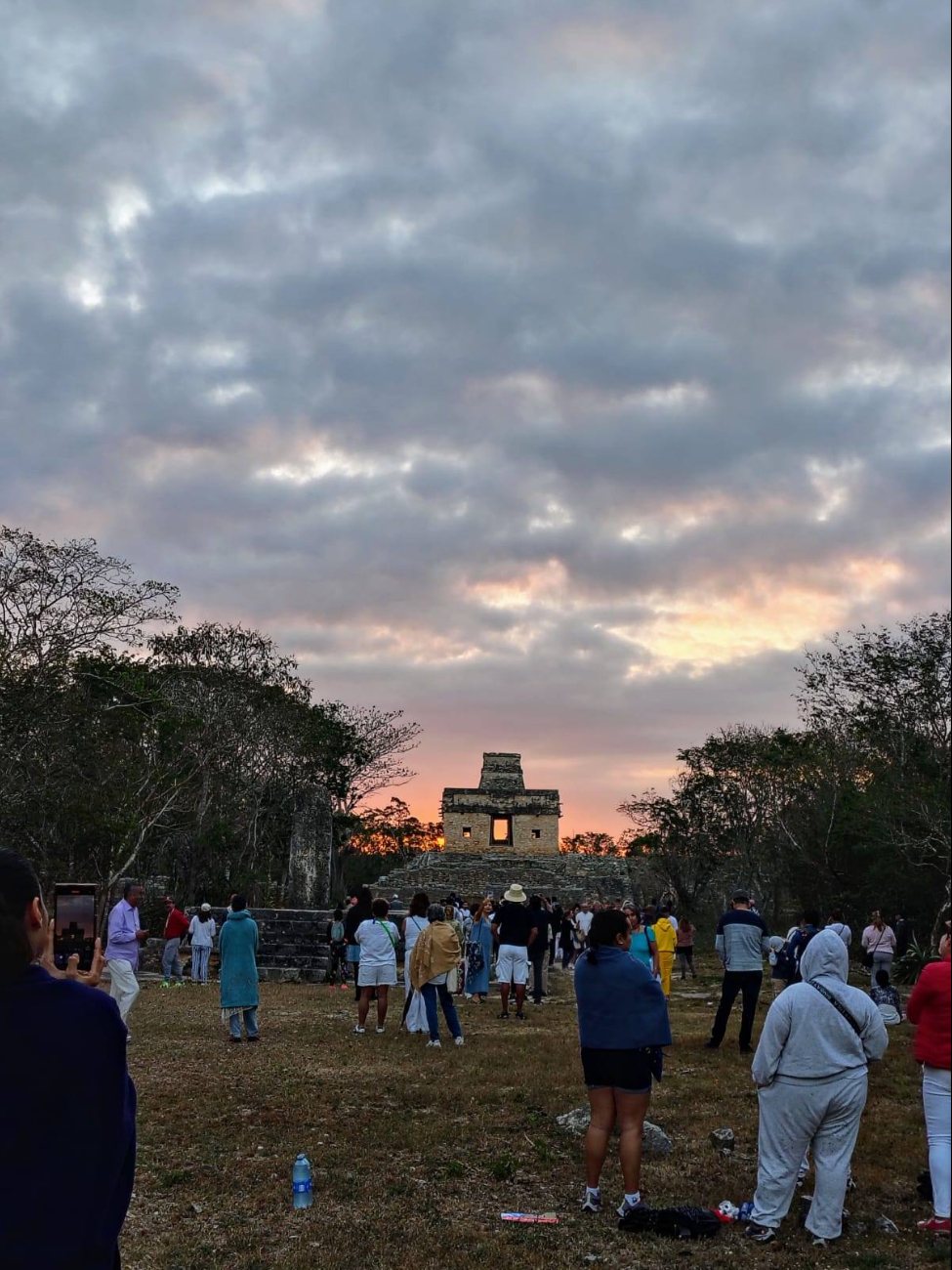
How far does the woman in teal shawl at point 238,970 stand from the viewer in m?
10.8

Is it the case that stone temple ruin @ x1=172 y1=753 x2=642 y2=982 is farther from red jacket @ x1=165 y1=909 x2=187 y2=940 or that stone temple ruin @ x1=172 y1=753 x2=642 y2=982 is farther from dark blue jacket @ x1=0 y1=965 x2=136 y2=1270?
dark blue jacket @ x1=0 y1=965 x2=136 y2=1270

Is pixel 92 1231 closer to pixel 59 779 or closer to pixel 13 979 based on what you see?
pixel 13 979

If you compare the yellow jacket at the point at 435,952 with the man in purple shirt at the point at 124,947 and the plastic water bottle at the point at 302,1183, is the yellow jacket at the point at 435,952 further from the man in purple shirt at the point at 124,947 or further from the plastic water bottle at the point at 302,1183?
the plastic water bottle at the point at 302,1183

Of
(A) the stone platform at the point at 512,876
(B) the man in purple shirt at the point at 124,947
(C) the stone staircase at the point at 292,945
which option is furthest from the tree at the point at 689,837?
(B) the man in purple shirt at the point at 124,947

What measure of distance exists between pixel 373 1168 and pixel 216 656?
87.8ft

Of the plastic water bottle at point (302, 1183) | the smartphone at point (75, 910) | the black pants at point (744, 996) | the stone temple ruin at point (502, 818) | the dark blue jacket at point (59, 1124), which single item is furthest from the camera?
the stone temple ruin at point (502, 818)

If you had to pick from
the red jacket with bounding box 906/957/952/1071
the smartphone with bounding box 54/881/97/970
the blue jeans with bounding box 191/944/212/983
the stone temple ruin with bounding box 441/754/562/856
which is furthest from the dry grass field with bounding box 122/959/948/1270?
the stone temple ruin with bounding box 441/754/562/856

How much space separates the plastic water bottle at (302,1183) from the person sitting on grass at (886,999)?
3969mm

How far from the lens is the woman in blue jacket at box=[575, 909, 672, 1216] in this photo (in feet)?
18.0

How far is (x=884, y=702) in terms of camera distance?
26031 mm

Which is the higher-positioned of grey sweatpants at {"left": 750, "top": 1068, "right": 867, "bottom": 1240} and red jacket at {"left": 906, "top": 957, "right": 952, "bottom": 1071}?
red jacket at {"left": 906, "top": 957, "right": 952, "bottom": 1071}

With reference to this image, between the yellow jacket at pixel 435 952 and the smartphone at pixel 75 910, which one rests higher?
the smartphone at pixel 75 910

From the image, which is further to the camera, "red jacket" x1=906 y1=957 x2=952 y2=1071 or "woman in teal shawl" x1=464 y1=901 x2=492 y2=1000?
"woman in teal shawl" x1=464 y1=901 x2=492 y2=1000

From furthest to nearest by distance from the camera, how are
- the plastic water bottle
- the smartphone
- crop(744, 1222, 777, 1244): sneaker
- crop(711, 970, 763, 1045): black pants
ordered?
crop(711, 970, 763, 1045): black pants
the smartphone
the plastic water bottle
crop(744, 1222, 777, 1244): sneaker
